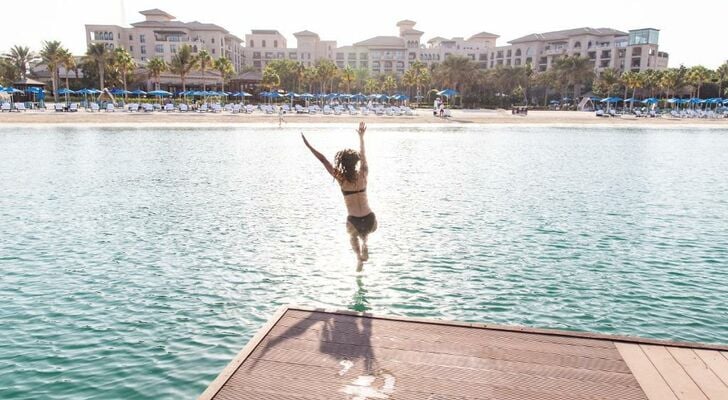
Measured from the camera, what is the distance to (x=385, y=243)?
1110cm

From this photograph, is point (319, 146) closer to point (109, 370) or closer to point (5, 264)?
point (5, 264)

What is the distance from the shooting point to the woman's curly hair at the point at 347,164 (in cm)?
713

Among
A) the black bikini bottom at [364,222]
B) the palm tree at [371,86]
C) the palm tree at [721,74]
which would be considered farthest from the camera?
the palm tree at [371,86]

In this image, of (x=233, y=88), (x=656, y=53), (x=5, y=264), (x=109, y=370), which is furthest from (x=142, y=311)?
(x=656, y=53)

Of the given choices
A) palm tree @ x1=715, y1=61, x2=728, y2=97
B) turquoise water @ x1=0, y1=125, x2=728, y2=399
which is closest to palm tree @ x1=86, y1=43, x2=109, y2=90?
turquoise water @ x1=0, y1=125, x2=728, y2=399

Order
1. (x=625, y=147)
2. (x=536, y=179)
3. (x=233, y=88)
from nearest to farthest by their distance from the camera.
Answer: (x=536, y=179) → (x=625, y=147) → (x=233, y=88)

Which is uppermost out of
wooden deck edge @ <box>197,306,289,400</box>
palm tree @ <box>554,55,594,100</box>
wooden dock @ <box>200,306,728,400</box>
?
palm tree @ <box>554,55,594,100</box>

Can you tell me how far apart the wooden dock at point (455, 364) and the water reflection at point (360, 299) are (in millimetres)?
1858

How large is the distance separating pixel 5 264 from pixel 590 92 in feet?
376

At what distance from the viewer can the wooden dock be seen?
4312 mm

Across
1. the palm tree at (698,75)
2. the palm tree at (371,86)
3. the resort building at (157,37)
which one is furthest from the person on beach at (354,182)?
the resort building at (157,37)

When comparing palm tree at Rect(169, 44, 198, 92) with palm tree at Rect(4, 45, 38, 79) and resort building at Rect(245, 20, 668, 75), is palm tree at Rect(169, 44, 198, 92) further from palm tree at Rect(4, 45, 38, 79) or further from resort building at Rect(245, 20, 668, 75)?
resort building at Rect(245, 20, 668, 75)

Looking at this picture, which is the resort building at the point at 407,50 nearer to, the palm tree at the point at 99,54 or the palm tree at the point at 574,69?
the palm tree at the point at 574,69

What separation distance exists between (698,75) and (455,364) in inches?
4081
